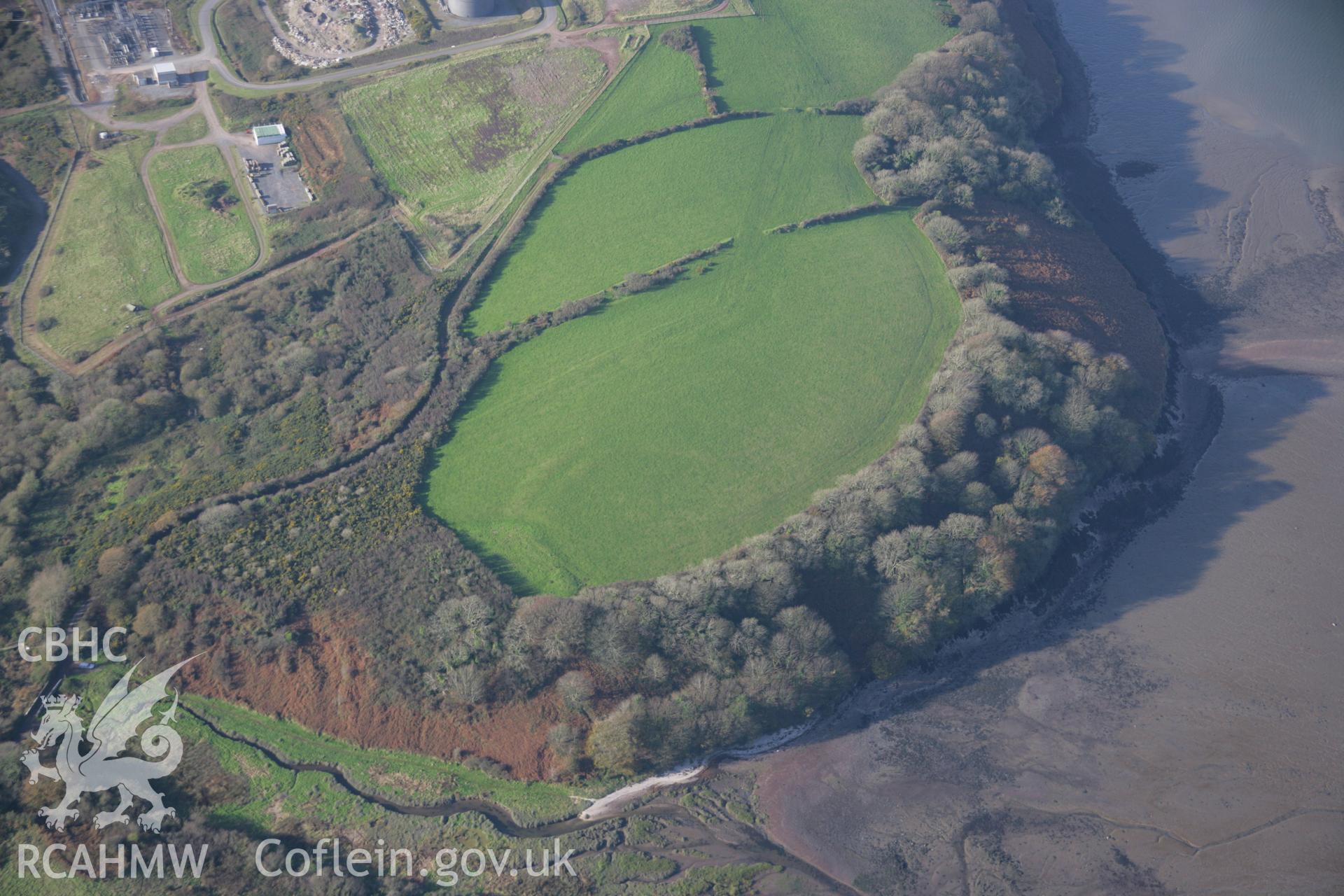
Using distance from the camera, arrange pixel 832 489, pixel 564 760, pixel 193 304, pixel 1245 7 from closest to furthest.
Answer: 1. pixel 564 760
2. pixel 832 489
3. pixel 193 304
4. pixel 1245 7

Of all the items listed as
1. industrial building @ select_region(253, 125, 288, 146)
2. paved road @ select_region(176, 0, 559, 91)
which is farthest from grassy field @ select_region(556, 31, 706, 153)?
industrial building @ select_region(253, 125, 288, 146)

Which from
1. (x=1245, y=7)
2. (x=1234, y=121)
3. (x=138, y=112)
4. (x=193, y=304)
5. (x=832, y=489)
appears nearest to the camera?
(x=832, y=489)

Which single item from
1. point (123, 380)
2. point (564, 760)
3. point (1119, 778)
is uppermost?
point (123, 380)

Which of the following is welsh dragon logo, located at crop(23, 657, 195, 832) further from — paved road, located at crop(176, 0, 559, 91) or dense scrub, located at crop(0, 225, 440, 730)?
paved road, located at crop(176, 0, 559, 91)

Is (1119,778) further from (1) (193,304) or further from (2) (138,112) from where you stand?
(2) (138,112)

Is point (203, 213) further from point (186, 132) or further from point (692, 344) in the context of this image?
point (692, 344)

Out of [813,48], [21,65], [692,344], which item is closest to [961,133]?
[813,48]

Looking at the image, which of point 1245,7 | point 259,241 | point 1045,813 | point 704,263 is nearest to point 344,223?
point 259,241
